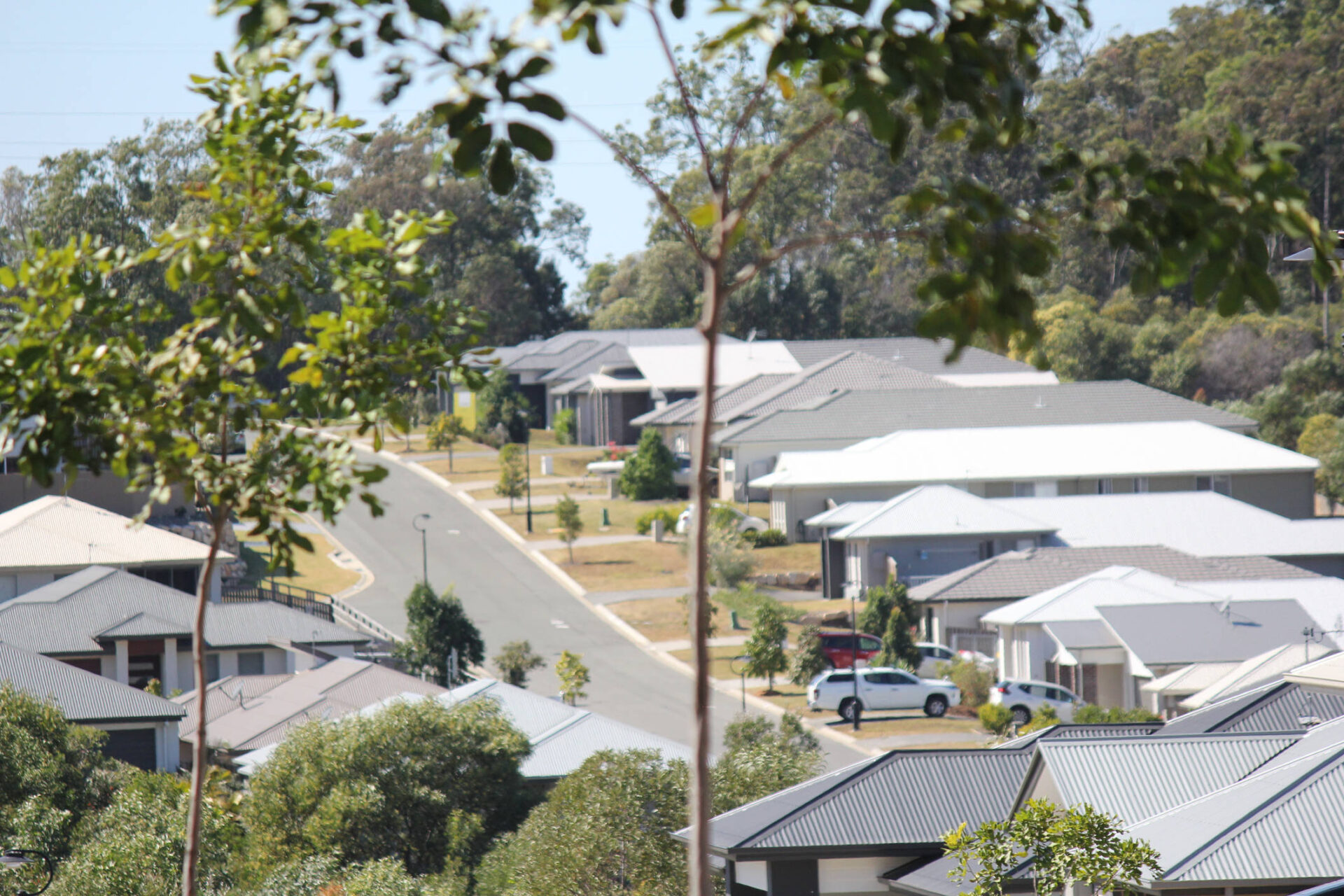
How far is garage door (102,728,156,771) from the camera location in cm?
3450

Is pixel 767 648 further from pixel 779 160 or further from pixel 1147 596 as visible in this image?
pixel 779 160

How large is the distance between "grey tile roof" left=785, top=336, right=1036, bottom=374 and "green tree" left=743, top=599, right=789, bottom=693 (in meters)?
44.8

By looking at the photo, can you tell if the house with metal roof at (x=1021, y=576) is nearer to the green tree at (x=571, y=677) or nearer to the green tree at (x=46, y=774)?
the green tree at (x=571, y=677)

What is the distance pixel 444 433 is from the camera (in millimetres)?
81750

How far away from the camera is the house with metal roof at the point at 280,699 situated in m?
34.4

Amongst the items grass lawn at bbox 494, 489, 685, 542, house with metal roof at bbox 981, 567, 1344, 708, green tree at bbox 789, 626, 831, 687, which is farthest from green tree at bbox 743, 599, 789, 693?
grass lawn at bbox 494, 489, 685, 542

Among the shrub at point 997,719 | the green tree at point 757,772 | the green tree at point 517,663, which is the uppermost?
the green tree at point 757,772

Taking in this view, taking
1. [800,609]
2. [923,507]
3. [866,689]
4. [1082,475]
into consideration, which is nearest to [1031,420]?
[1082,475]

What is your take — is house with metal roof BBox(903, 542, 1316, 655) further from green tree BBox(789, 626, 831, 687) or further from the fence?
the fence

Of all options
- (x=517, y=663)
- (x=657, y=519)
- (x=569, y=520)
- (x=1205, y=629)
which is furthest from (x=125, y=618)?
(x=1205, y=629)

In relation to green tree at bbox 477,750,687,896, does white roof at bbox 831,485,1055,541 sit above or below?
above

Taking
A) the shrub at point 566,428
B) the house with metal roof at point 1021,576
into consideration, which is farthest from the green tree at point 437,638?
the shrub at point 566,428

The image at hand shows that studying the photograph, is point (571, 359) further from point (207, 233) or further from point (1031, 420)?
point (207, 233)

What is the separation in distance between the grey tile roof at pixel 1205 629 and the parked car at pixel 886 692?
4.82m
